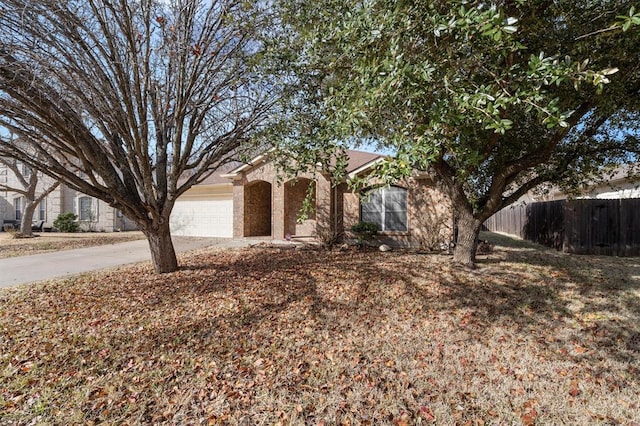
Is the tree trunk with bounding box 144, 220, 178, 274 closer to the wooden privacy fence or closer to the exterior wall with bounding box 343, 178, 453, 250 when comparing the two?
the exterior wall with bounding box 343, 178, 453, 250

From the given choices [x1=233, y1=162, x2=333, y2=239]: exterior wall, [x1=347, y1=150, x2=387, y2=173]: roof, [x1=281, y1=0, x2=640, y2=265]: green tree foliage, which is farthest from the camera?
[x1=347, y1=150, x2=387, y2=173]: roof

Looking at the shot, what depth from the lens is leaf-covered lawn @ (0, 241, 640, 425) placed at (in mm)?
3430

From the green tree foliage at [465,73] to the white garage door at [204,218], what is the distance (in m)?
11.4

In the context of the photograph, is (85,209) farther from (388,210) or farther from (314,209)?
(388,210)

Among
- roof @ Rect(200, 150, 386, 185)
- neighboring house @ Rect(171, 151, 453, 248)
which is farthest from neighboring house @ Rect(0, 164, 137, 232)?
roof @ Rect(200, 150, 386, 185)

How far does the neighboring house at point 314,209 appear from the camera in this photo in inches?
468

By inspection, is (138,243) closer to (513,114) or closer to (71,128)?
(71,128)

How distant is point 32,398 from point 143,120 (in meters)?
5.07

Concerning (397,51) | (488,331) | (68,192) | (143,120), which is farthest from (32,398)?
(68,192)

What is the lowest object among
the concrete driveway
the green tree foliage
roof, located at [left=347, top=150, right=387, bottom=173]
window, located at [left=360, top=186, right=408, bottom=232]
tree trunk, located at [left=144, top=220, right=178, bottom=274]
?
the concrete driveway

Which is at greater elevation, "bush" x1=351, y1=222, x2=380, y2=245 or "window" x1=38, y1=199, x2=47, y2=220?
"window" x1=38, y1=199, x2=47, y2=220

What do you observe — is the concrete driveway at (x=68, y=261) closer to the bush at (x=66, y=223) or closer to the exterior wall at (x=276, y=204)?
the exterior wall at (x=276, y=204)

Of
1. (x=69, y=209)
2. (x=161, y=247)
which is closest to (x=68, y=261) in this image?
(x=161, y=247)

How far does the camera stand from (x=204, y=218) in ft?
57.7
